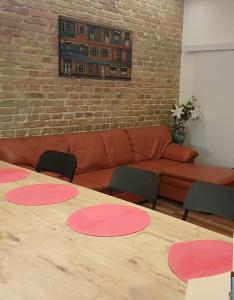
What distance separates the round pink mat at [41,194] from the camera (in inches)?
67.9

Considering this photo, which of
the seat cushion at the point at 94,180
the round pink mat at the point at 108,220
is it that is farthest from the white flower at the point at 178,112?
the round pink mat at the point at 108,220

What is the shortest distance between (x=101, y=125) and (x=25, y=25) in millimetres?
1575

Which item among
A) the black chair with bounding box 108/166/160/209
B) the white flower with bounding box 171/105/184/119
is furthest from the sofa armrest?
the black chair with bounding box 108/166/160/209

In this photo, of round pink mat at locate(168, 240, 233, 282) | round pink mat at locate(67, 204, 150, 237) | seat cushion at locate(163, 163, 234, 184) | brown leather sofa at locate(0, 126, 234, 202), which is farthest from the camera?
seat cushion at locate(163, 163, 234, 184)

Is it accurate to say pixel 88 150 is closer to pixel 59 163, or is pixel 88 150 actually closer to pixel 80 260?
pixel 59 163

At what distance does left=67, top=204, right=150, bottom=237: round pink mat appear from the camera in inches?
54.4

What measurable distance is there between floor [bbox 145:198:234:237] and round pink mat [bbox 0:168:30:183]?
1982 millimetres

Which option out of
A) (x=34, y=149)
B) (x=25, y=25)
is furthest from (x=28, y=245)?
(x=25, y=25)

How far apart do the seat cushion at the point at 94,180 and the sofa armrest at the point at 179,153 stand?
1.22 metres

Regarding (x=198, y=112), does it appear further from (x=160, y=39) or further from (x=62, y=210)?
(x=62, y=210)

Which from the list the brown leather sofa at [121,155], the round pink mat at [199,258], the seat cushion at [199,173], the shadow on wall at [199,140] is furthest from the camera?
the shadow on wall at [199,140]

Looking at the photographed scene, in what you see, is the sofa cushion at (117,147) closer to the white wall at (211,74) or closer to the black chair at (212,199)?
the white wall at (211,74)

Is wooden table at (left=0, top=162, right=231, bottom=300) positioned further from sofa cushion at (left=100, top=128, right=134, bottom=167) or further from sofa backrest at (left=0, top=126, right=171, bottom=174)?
sofa cushion at (left=100, top=128, right=134, bottom=167)

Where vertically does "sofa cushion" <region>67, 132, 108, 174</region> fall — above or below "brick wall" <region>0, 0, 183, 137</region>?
below
